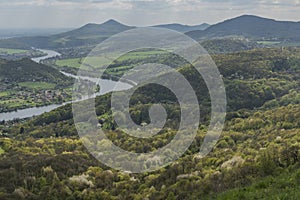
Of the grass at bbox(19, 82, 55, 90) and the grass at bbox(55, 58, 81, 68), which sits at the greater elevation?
the grass at bbox(55, 58, 81, 68)

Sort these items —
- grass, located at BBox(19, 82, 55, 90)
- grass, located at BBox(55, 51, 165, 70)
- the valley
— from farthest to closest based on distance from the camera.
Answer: grass, located at BBox(55, 51, 165, 70) < grass, located at BBox(19, 82, 55, 90) < the valley

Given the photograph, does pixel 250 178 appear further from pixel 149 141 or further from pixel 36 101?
pixel 36 101

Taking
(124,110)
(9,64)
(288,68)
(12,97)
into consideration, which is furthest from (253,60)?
(9,64)

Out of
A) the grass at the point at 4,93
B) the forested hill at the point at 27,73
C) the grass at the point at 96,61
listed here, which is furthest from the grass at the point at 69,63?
the grass at the point at 4,93

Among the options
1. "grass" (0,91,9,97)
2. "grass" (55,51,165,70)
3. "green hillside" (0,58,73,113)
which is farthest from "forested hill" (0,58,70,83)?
"grass" (0,91,9,97)

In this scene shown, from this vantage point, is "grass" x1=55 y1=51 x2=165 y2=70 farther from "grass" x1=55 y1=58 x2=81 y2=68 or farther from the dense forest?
the dense forest

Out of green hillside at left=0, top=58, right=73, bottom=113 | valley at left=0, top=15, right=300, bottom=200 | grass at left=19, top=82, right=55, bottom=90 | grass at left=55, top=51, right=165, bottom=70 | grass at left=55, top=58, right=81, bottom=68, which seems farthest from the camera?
grass at left=55, top=58, right=81, bottom=68

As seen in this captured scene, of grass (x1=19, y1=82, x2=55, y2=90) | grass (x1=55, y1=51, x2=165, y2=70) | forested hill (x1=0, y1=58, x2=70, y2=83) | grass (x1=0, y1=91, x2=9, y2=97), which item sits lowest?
grass (x1=0, y1=91, x2=9, y2=97)

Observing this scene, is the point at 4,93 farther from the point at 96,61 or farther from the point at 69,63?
the point at 69,63

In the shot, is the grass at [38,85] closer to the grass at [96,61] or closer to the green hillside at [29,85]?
the green hillside at [29,85]
